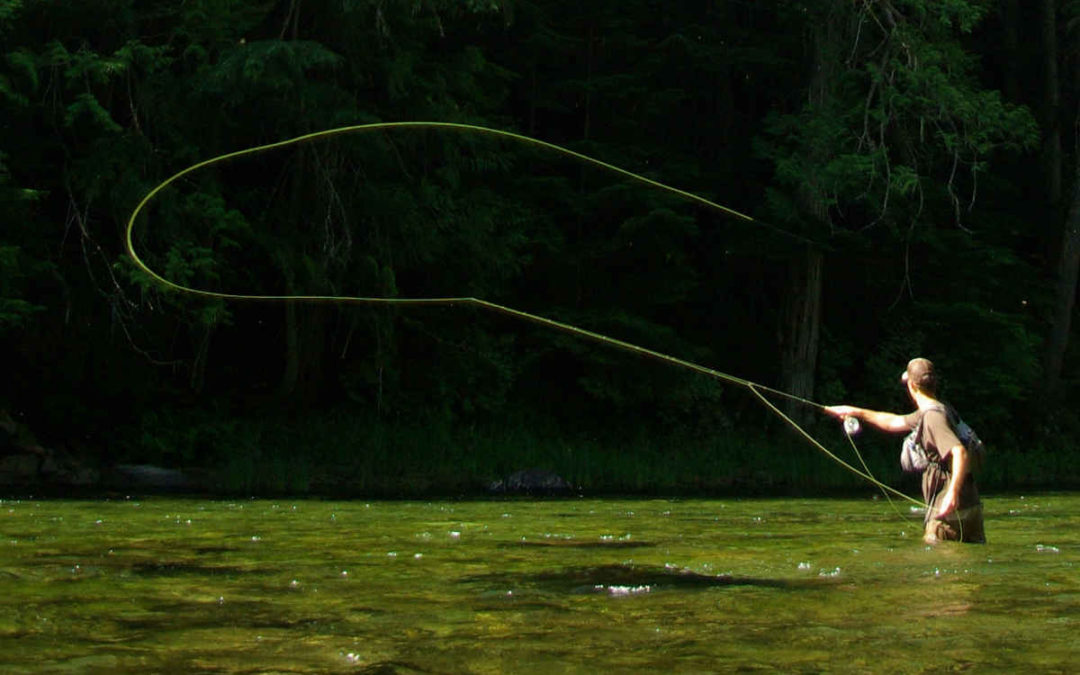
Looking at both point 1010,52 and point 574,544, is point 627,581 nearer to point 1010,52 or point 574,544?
point 574,544

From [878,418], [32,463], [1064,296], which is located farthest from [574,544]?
[1064,296]

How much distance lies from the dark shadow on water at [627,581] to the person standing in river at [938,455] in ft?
3.56

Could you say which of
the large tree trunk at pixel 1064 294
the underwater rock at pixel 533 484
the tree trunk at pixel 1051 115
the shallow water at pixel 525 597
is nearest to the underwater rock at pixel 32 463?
the underwater rock at pixel 533 484

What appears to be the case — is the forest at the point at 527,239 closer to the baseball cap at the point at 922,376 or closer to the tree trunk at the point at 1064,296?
the tree trunk at the point at 1064,296

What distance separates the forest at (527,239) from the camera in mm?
18516

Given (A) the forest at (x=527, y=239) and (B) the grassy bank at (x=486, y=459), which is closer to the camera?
(A) the forest at (x=527, y=239)

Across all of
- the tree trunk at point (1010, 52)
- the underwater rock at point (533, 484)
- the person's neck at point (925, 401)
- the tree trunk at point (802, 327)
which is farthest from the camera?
the tree trunk at point (1010, 52)

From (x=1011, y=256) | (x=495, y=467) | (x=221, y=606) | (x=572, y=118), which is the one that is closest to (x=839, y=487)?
(x=495, y=467)

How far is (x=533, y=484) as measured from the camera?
19.4 m

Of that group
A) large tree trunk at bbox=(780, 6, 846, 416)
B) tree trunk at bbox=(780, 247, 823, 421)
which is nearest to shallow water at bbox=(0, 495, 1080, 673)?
large tree trunk at bbox=(780, 6, 846, 416)

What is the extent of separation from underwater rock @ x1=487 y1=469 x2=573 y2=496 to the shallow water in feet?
26.0

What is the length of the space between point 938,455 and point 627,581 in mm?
2142

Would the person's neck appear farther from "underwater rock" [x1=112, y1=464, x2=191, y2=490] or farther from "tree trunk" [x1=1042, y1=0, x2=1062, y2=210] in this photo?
"tree trunk" [x1=1042, y1=0, x2=1062, y2=210]

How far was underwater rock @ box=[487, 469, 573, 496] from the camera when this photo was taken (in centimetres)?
1894
